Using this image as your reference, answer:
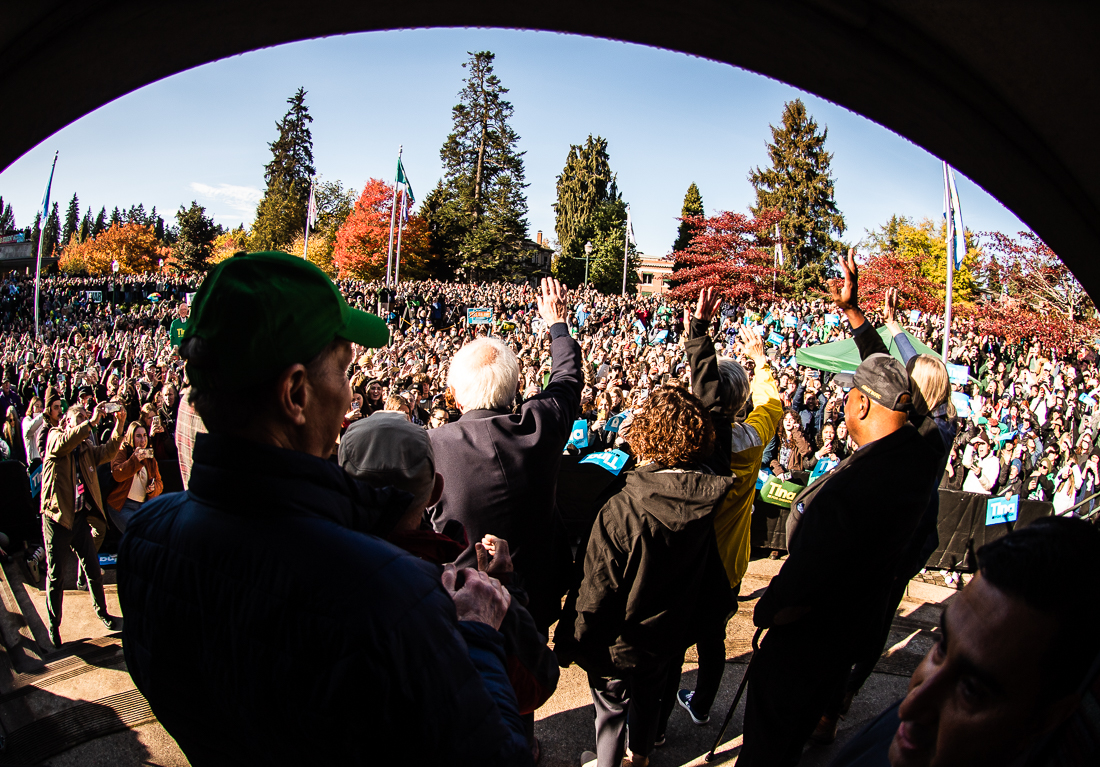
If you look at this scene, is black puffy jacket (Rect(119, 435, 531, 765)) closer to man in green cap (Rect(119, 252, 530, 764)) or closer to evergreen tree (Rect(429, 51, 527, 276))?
man in green cap (Rect(119, 252, 530, 764))

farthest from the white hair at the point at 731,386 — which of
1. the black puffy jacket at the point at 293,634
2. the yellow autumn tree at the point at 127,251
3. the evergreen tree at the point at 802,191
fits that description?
the yellow autumn tree at the point at 127,251

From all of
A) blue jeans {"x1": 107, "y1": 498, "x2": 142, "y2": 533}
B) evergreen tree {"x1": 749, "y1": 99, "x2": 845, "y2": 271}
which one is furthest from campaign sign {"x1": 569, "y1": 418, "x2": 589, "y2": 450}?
evergreen tree {"x1": 749, "y1": 99, "x2": 845, "y2": 271}

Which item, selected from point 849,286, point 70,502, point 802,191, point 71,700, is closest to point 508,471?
point 849,286

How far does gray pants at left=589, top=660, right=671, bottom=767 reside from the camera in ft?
8.86

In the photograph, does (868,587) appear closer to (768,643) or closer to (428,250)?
(768,643)

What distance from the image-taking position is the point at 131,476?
538 cm

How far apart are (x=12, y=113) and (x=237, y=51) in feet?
1.74

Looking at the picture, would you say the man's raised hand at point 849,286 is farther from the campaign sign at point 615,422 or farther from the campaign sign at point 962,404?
the campaign sign at point 962,404

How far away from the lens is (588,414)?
953 cm

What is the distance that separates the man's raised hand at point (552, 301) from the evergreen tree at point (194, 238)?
6782cm

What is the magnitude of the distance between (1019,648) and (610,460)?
6.26 meters

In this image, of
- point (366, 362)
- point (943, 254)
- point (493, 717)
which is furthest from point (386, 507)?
point (943, 254)

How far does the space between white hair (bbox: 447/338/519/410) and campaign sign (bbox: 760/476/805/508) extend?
207 inches

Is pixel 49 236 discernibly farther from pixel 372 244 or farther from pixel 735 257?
pixel 735 257
